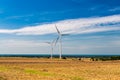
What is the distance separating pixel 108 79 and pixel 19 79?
35.1 feet

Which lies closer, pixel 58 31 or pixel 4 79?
pixel 4 79

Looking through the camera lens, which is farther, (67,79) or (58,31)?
(58,31)

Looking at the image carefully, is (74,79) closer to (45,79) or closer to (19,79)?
(45,79)

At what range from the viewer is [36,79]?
106ft

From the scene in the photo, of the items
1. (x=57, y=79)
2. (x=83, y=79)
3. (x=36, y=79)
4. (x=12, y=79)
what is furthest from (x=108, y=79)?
(x=12, y=79)

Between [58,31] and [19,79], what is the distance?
82.9m

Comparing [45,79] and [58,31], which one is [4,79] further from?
[58,31]

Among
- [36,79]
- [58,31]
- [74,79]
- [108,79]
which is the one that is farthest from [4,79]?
[58,31]

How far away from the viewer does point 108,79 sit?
109 ft

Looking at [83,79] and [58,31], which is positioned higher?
[58,31]

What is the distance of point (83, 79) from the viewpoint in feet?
108

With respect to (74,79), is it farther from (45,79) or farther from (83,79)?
(45,79)

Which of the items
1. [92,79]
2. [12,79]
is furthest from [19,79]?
[92,79]

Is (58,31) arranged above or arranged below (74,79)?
above
